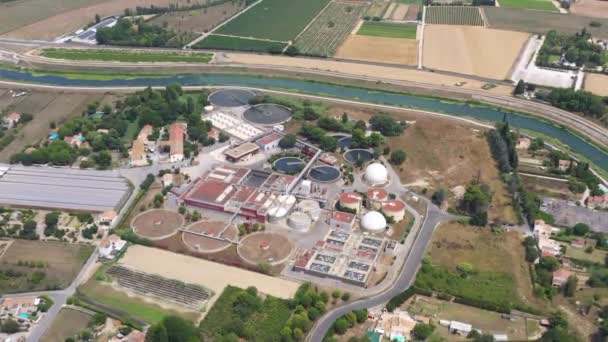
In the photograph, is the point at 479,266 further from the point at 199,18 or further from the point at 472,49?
the point at 199,18

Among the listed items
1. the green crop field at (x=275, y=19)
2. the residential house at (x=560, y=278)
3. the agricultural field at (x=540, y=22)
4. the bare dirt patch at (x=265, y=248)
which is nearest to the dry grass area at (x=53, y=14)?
the green crop field at (x=275, y=19)

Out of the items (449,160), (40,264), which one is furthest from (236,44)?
(40,264)

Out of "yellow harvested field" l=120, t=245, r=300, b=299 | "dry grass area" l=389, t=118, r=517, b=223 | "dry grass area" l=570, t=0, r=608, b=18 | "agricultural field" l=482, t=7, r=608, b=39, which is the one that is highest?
"dry grass area" l=570, t=0, r=608, b=18

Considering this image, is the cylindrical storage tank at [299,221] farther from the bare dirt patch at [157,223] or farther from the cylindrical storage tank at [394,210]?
the bare dirt patch at [157,223]

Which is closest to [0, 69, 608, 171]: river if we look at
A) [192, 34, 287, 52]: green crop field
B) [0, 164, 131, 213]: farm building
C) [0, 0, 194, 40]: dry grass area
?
[192, 34, 287, 52]: green crop field

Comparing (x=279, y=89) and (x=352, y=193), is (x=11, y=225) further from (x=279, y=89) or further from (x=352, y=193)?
(x=279, y=89)

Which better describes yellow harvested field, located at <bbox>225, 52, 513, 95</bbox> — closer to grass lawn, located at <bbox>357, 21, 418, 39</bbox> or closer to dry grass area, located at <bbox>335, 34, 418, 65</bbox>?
dry grass area, located at <bbox>335, 34, 418, 65</bbox>
